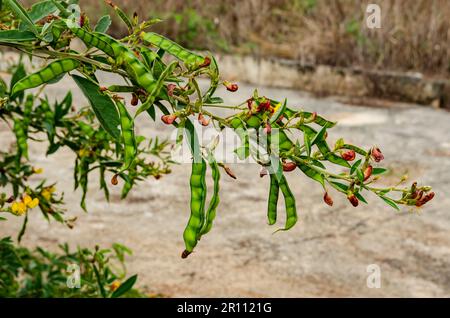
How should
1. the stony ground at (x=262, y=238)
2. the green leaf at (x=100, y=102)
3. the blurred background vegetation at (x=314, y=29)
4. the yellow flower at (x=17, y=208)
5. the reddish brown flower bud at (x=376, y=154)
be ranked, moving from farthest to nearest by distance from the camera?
the blurred background vegetation at (x=314, y=29), the stony ground at (x=262, y=238), the yellow flower at (x=17, y=208), the green leaf at (x=100, y=102), the reddish brown flower bud at (x=376, y=154)

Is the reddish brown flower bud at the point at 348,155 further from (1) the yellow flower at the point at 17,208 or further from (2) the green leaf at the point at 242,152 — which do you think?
(1) the yellow flower at the point at 17,208

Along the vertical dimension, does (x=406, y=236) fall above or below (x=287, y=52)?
below

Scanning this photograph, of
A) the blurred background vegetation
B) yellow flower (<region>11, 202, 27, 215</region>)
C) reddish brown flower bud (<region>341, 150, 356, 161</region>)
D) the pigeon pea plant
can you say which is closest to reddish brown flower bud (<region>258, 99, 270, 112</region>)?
the pigeon pea plant

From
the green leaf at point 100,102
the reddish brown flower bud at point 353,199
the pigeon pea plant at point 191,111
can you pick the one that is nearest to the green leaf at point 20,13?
the pigeon pea plant at point 191,111

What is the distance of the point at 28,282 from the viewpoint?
108 inches

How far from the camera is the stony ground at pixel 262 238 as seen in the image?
11.0 feet

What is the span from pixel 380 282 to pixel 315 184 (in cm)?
133

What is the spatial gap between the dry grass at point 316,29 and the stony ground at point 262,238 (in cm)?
229

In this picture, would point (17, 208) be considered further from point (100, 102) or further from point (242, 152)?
point (242, 152)
